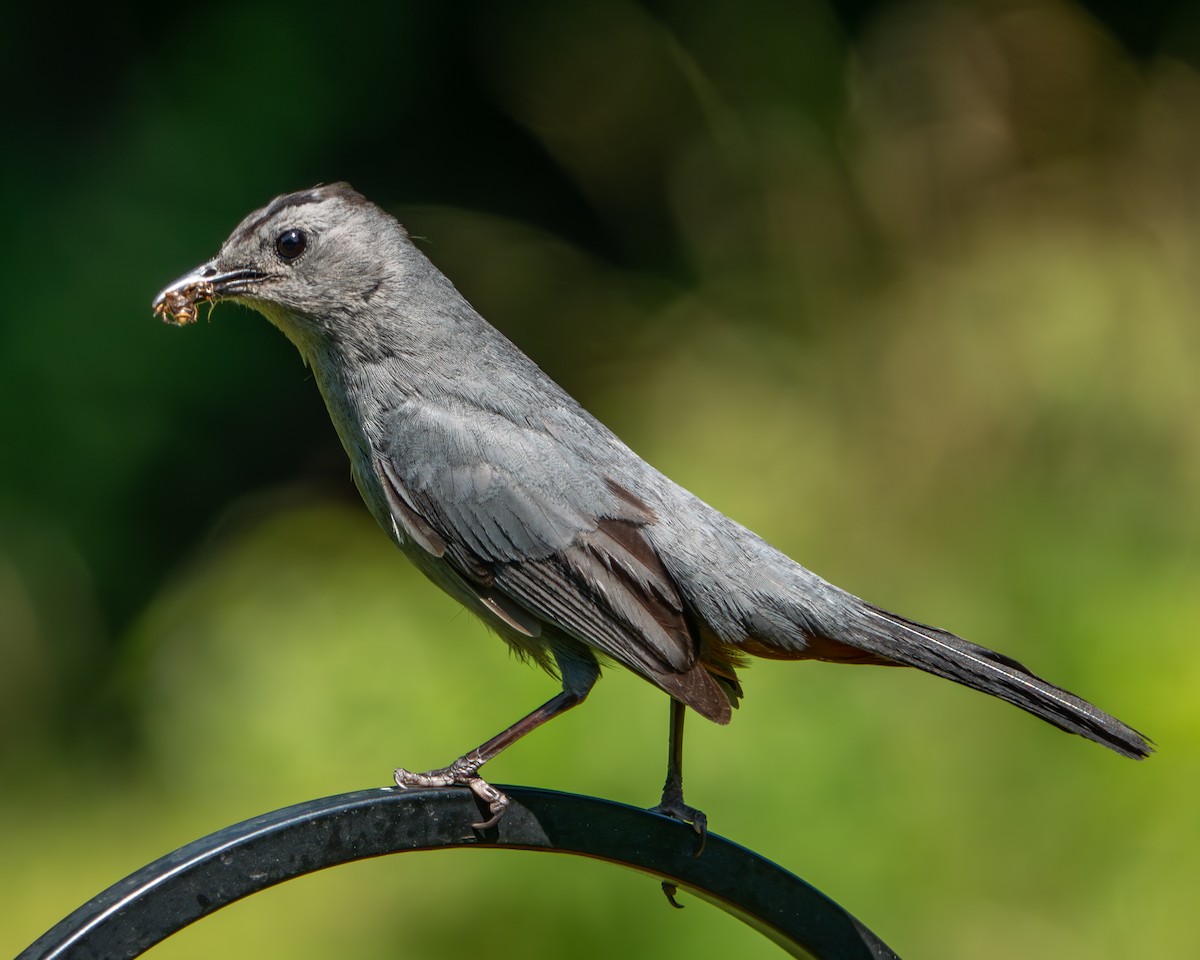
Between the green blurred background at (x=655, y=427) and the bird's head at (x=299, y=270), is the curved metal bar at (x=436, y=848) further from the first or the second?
the green blurred background at (x=655, y=427)

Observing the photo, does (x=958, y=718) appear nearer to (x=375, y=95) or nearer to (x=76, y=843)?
(x=76, y=843)

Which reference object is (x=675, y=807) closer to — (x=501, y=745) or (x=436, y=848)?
(x=501, y=745)

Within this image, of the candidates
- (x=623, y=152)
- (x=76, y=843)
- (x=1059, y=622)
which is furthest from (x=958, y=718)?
(x=623, y=152)

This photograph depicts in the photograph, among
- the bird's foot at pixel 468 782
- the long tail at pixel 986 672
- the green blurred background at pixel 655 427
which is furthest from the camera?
the green blurred background at pixel 655 427

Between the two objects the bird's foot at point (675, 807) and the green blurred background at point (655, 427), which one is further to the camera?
the green blurred background at point (655, 427)

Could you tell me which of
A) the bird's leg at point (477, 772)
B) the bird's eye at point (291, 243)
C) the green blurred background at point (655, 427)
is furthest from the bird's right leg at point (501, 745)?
the green blurred background at point (655, 427)

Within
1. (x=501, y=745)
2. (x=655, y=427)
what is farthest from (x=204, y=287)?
(x=655, y=427)

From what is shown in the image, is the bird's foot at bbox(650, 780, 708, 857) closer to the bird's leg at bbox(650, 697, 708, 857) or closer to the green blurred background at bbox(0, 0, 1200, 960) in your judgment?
the bird's leg at bbox(650, 697, 708, 857)
